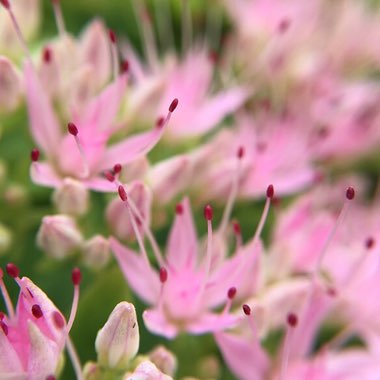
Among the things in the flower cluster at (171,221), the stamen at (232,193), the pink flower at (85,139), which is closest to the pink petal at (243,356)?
the flower cluster at (171,221)

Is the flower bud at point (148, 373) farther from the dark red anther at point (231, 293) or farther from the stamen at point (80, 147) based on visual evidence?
the stamen at point (80, 147)

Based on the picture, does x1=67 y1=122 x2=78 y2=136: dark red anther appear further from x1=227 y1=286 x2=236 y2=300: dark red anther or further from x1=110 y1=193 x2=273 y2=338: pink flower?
x1=227 y1=286 x2=236 y2=300: dark red anther

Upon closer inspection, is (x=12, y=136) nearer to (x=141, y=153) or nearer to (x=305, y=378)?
(x=141, y=153)

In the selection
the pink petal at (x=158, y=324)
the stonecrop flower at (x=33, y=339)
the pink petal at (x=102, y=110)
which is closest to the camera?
the stonecrop flower at (x=33, y=339)

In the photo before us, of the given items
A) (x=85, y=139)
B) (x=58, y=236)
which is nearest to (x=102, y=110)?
(x=85, y=139)

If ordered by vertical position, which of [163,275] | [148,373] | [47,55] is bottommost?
[148,373]

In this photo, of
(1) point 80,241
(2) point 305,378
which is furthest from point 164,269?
(2) point 305,378

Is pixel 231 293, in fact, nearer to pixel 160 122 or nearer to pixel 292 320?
pixel 292 320
